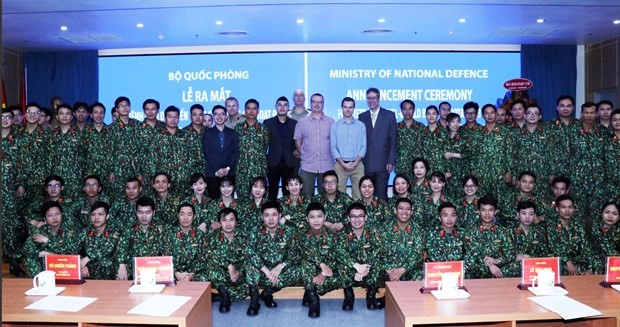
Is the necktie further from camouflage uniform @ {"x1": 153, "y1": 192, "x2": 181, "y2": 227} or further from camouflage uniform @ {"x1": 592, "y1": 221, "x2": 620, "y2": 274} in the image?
camouflage uniform @ {"x1": 592, "y1": 221, "x2": 620, "y2": 274}

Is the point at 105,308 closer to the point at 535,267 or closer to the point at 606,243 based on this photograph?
the point at 535,267

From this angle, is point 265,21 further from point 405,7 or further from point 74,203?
point 74,203

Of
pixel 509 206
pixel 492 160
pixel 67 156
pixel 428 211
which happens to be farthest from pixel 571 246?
pixel 67 156

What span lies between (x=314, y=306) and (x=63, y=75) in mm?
6747

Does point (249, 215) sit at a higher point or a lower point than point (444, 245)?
higher

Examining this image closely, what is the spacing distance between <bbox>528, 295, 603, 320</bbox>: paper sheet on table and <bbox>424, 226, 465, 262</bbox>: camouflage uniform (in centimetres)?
139

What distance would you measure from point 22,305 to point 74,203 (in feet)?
8.51

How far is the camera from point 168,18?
6.57 m

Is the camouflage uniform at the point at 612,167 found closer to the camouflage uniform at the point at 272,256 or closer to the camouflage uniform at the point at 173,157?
the camouflage uniform at the point at 272,256

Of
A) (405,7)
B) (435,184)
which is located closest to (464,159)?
(435,184)

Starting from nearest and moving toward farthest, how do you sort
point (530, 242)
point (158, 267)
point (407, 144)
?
point (158, 267) → point (530, 242) → point (407, 144)

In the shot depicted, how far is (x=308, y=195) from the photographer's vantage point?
5.22 meters

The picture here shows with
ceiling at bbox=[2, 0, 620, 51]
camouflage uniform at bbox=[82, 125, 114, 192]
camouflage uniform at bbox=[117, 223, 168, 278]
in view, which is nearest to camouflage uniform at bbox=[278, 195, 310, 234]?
camouflage uniform at bbox=[117, 223, 168, 278]

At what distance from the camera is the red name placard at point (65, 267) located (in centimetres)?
298
